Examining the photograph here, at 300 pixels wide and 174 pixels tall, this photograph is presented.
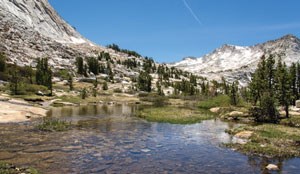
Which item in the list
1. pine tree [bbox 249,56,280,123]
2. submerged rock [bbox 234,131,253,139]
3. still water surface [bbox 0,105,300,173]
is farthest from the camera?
pine tree [bbox 249,56,280,123]

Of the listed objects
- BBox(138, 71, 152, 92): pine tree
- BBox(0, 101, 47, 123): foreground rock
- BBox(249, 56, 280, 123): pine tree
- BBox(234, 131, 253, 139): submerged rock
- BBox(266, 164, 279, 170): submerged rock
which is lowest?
BBox(266, 164, 279, 170): submerged rock

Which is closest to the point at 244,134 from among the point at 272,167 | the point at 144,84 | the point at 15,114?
the point at 272,167

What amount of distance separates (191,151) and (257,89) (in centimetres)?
A: 4748

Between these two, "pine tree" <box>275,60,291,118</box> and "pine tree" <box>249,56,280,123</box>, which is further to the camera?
"pine tree" <box>275,60,291,118</box>

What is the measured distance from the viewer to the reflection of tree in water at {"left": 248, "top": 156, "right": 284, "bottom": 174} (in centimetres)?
2844

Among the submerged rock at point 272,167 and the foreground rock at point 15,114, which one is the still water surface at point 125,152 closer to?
the submerged rock at point 272,167

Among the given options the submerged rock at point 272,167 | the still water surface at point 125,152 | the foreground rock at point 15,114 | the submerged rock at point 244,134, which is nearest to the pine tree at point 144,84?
the foreground rock at point 15,114

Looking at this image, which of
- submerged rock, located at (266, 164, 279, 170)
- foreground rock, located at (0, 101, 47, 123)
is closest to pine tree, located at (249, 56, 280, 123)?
submerged rock, located at (266, 164, 279, 170)

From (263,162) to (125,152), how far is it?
14.2 metres

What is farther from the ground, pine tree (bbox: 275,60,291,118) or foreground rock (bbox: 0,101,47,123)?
pine tree (bbox: 275,60,291,118)

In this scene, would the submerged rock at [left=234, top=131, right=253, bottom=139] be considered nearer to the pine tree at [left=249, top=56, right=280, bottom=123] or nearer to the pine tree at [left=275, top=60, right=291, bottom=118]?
the pine tree at [left=249, top=56, right=280, bottom=123]

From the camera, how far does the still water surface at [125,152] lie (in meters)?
27.9

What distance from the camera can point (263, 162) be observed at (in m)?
30.2

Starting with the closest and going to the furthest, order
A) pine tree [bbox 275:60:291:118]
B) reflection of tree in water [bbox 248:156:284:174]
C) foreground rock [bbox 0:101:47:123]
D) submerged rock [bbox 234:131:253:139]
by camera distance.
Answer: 1. reflection of tree in water [bbox 248:156:284:174]
2. submerged rock [bbox 234:131:253:139]
3. foreground rock [bbox 0:101:47:123]
4. pine tree [bbox 275:60:291:118]
